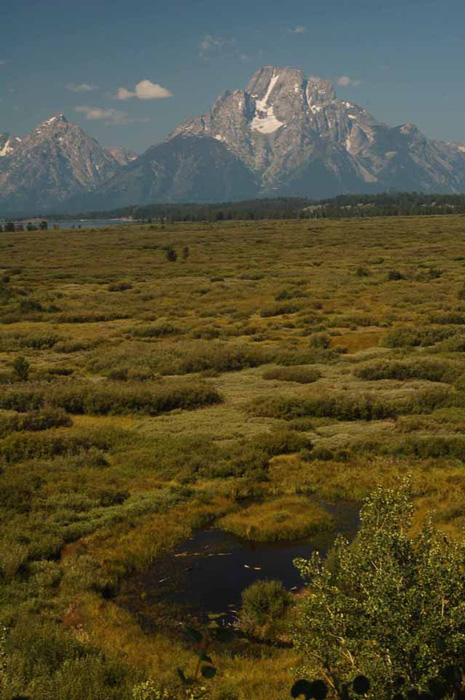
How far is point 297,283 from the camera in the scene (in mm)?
63031

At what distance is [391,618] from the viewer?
22.6 ft

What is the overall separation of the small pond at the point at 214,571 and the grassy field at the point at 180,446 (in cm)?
41

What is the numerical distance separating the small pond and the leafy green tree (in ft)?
14.9

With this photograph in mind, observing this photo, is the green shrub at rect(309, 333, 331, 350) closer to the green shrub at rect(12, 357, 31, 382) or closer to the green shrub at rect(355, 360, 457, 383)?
the green shrub at rect(355, 360, 457, 383)

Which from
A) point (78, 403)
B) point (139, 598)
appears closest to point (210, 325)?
point (78, 403)

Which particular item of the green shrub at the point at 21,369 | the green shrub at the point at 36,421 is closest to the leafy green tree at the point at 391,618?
the green shrub at the point at 36,421

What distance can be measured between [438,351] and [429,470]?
15.3m

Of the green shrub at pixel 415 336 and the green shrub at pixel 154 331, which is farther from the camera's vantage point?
the green shrub at pixel 154 331

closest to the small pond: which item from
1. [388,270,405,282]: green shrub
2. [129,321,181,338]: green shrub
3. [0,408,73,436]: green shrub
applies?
[0,408,73,436]: green shrub

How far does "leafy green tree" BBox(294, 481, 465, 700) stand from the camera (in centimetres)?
684

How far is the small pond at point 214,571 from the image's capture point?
1214cm

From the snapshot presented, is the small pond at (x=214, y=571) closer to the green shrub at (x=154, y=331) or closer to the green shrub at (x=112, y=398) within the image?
the green shrub at (x=112, y=398)

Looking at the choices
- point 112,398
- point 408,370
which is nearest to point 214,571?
point 112,398

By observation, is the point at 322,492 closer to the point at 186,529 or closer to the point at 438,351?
the point at 186,529
